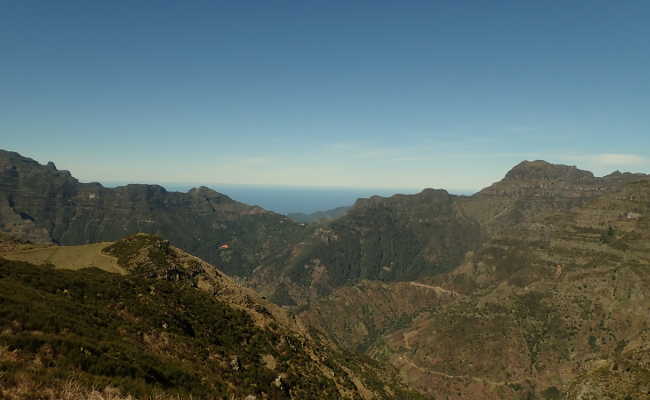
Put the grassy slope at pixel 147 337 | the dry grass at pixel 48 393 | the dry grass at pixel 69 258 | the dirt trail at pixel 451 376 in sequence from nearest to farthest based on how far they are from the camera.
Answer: the dry grass at pixel 48 393, the grassy slope at pixel 147 337, the dry grass at pixel 69 258, the dirt trail at pixel 451 376

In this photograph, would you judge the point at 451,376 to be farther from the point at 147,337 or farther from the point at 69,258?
the point at 69,258

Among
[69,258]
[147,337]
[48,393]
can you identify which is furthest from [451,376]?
[48,393]

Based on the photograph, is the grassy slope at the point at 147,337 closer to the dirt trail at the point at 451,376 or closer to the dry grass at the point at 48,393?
the dry grass at the point at 48,393

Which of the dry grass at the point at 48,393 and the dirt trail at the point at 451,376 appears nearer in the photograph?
the dry grass at the point at 48,393

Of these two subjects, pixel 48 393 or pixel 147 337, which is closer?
pixel 48 393

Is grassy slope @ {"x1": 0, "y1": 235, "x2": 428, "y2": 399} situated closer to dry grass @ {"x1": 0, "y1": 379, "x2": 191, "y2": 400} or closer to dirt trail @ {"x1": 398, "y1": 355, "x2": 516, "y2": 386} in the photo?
dry grass @ {"x1": 0, "y1": 379, "x2": 191, "y2": 400}

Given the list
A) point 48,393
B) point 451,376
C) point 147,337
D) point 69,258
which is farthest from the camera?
point 451,376

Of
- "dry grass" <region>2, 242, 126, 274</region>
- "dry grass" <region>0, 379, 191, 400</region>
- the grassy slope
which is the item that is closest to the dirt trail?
the grassy slope

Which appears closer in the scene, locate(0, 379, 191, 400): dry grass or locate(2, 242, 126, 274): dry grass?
locate(0, 379, 191, 400): dry grass

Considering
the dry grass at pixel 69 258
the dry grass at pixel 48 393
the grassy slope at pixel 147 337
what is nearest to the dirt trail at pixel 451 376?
the grassy slope at pixel 147 337

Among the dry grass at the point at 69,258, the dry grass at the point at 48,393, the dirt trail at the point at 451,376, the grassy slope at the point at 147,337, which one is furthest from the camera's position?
the dirt trail at the point at 451,376

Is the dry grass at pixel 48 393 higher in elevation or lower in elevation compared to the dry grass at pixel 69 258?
higher

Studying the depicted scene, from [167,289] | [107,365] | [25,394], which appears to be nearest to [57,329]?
[107,365]

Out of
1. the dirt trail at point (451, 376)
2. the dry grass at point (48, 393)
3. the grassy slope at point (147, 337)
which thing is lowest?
the dirt trail at point (451, 376)
